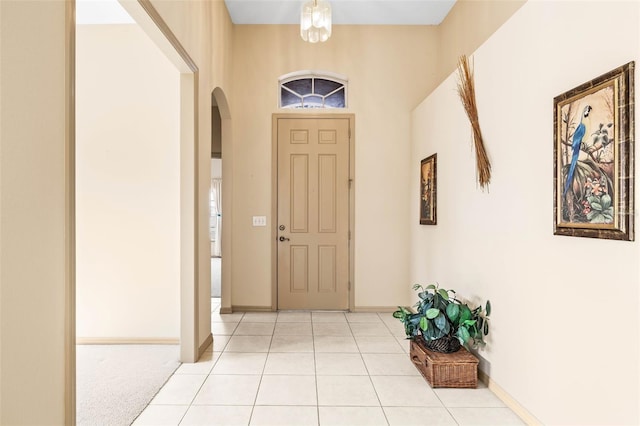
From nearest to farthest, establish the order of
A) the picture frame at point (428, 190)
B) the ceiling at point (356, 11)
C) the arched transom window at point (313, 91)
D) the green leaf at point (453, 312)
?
the green leaf at point (453, 312)
the picture frame at point (428, 190)
the ceiling at point (356, 11)
the arched transom window at point (313, 91)

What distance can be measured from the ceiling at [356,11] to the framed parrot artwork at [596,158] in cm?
282

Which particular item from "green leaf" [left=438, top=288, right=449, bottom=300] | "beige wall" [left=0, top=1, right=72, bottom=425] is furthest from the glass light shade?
"green leaf" [left=438, top=288, right=449, bottom=300]

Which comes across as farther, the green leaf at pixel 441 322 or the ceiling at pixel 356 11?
the ceiling at pixel 356 11

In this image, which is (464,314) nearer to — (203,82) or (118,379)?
(118,379)

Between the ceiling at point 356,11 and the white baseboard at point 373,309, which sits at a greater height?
the ceiling at point 356,11

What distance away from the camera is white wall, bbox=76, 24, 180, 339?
338 centimetres

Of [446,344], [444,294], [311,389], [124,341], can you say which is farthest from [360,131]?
[124,341]

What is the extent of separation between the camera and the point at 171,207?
3.44 meters

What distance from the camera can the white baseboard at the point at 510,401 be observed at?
213 cm

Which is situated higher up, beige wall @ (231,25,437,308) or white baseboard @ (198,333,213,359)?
beige wall @ (231,25,437,308)

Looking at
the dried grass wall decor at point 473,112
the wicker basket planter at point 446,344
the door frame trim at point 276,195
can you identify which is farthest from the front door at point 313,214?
the wicker basket planter at point 446,344

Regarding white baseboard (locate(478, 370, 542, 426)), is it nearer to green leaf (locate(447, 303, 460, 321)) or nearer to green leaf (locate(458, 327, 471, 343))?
green leaf (locate(458, 327, 471, 343))

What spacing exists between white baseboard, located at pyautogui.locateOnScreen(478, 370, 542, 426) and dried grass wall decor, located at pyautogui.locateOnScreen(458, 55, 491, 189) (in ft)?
4.32

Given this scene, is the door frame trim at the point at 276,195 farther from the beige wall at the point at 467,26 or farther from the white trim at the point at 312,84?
the beige wall at the point at 467,26
